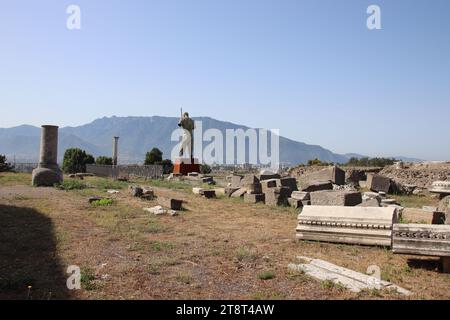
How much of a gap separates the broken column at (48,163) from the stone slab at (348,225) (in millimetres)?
13765

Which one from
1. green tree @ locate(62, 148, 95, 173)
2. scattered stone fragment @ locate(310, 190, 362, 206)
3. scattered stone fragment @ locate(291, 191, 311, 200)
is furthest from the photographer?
green tree @ locate(62, 148, 95, 173)

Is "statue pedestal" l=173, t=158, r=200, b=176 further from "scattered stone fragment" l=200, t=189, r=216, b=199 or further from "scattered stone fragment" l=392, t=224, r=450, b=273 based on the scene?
"scattered stone fragment" l=392, t=224, r=450, b=273

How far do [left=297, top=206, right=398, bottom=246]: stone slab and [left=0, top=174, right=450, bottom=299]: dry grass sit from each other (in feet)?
0.67

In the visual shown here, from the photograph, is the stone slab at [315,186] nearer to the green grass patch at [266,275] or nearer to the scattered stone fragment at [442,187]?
the scattered stone fragment at [442,187]

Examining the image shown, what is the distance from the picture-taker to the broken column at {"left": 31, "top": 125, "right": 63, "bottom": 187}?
1778 centimetres

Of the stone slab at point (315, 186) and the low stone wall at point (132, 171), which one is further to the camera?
the low stone wall at point (132, 171)

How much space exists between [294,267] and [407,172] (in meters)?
19.6

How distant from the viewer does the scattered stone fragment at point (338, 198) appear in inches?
428

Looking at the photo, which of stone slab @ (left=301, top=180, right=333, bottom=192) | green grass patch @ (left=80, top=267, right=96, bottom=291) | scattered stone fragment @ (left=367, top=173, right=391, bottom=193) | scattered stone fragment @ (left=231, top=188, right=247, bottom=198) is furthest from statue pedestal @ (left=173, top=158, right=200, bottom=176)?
green grass patch @ (left=80, top=267, right=96, bottom=291)

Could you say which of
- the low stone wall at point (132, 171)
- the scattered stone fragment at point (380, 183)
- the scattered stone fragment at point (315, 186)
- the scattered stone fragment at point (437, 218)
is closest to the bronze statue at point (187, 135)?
the low stone wall at point (132, 171)
